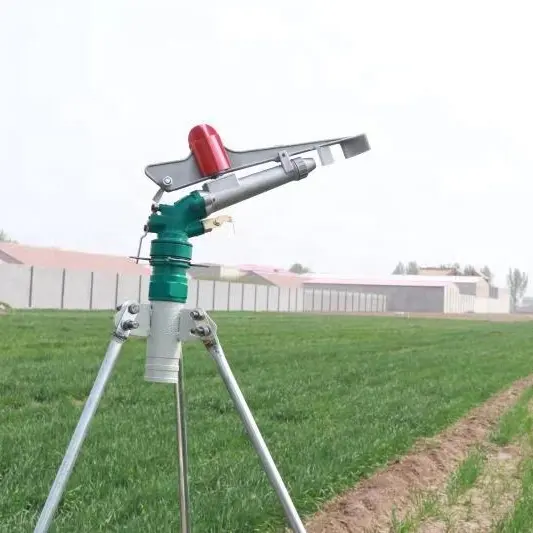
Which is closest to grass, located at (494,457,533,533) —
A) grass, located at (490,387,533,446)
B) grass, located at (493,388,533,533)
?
grass, located at (493,388,533,533)

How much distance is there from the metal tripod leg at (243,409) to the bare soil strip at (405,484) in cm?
210

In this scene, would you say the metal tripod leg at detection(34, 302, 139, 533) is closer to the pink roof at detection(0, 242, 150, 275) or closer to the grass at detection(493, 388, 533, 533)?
the grass at detection(493, 388, 533, 533)

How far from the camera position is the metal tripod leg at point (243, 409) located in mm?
2707

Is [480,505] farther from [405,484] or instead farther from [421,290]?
[421,290]

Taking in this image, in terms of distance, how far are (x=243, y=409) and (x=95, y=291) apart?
41.4 m

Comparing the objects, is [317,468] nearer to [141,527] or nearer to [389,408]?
[141,527]

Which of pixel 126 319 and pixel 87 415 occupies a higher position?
pixel 126 319

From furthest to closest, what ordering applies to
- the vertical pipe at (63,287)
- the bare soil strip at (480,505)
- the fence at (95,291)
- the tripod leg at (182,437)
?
the vertical pipe at (63,287), the fence at (95,291), the bare soil strip at (480,505), the tripod leg at (182,437)

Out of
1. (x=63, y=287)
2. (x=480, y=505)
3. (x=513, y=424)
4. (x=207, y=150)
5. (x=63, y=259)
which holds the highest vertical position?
(x=63, y=259)

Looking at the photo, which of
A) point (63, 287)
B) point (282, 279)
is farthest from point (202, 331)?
point (282, 279)

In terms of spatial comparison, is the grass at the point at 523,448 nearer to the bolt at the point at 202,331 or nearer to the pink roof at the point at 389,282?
the bolt at the point at 202,331

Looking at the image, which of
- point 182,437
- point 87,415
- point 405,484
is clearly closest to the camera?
point 87,415

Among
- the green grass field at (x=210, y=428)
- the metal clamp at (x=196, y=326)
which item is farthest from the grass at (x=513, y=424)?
the metal clamp at (x=196, y=326)

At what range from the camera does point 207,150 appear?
2.77 m
